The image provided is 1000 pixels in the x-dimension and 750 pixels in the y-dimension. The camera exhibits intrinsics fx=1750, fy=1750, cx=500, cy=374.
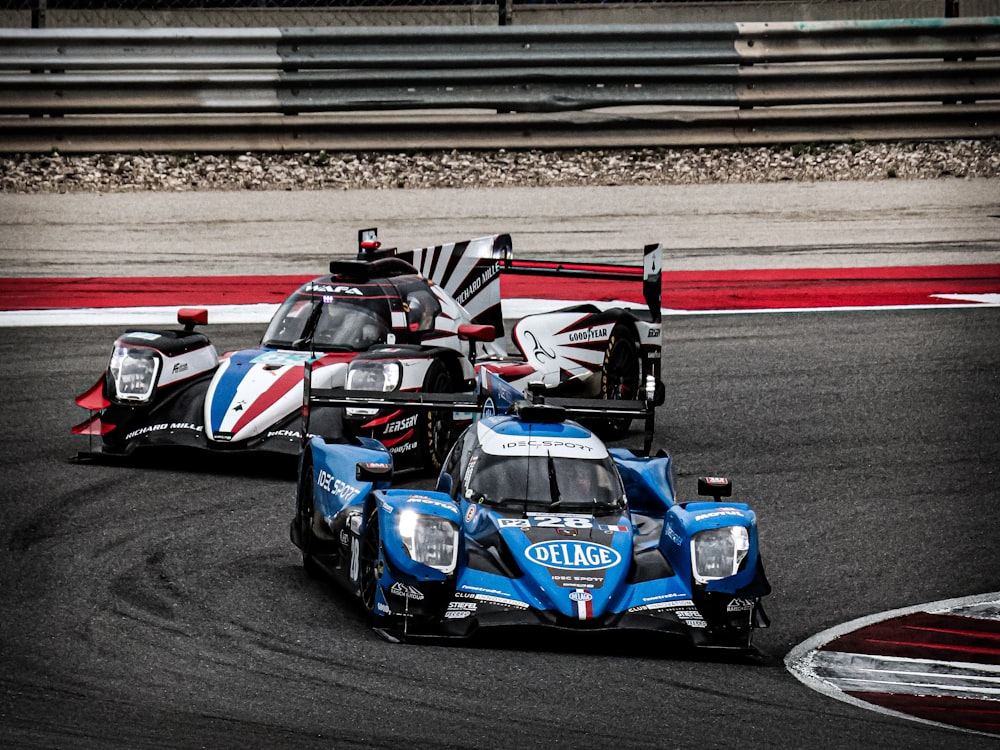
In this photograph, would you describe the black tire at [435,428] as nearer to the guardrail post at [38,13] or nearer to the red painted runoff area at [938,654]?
the red painted runoff area at [938,654]

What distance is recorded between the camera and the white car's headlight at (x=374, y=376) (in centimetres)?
1126

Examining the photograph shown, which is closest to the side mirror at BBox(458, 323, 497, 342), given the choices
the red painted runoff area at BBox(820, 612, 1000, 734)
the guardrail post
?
the red painted runoff area at BBox(820, 612, 1000, 734)

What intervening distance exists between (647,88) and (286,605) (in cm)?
1214

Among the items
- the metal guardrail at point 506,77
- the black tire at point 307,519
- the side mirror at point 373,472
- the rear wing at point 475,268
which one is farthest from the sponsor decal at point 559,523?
the metal guardrail at point 506,77

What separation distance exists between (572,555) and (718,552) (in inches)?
27.2

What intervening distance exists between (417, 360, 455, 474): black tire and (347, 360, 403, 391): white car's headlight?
0.97ft

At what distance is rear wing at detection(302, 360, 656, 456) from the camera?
30.8 feet

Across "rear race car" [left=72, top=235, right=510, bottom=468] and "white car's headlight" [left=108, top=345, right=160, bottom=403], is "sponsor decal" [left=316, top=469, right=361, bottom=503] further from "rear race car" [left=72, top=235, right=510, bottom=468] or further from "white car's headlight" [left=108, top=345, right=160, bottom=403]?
"white car's headlight" [left=108, top=345, right=160, bottom=403]

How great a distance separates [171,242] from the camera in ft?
62.1

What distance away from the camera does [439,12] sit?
20594mm

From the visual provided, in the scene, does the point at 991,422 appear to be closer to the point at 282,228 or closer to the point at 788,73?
the point at 788,73

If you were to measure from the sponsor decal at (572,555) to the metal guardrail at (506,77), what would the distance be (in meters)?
11.8

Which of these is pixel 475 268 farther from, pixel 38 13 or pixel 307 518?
pixel 38 13

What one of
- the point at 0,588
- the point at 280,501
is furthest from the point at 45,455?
the point at 0,588
